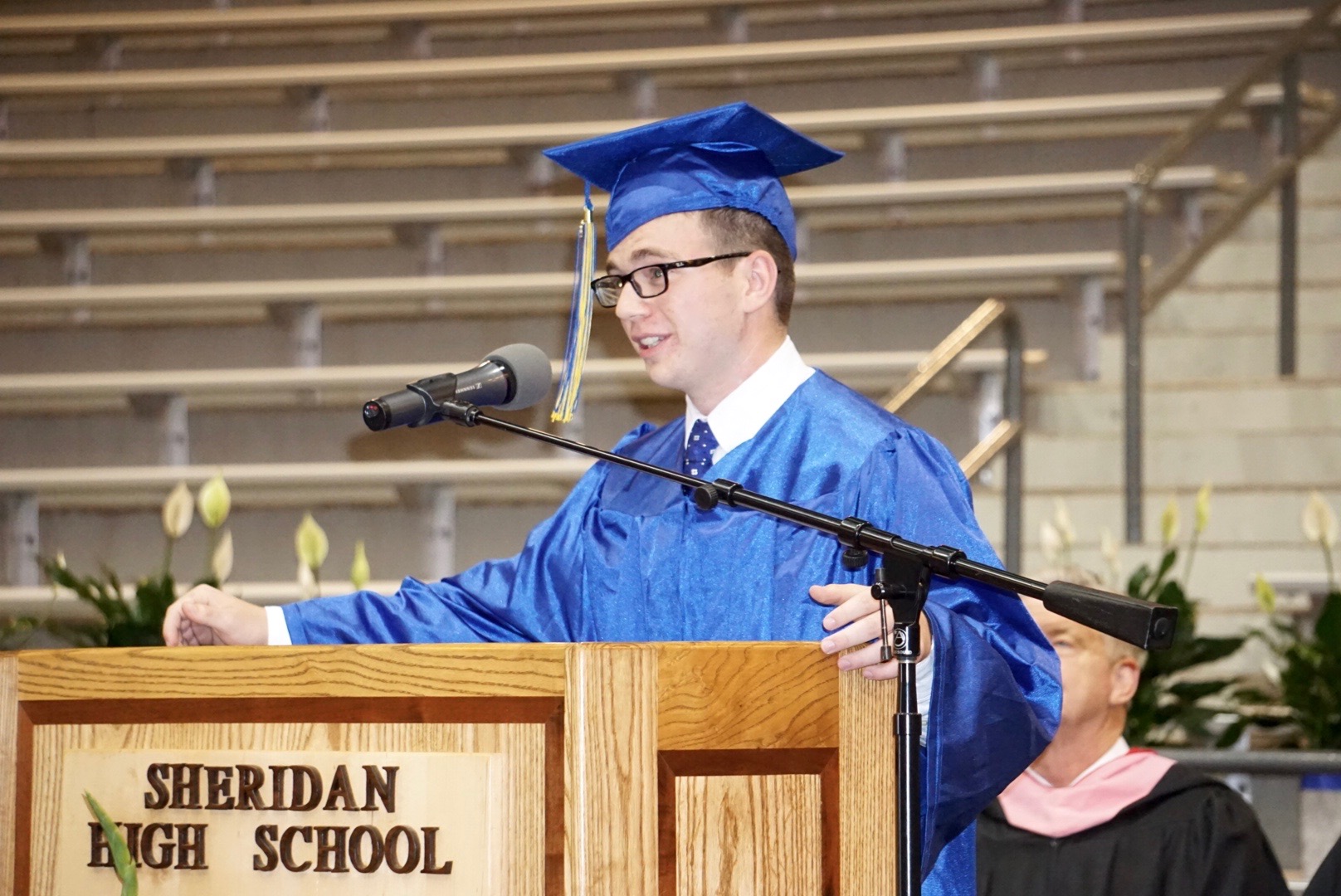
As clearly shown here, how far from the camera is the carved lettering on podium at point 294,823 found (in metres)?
1.29

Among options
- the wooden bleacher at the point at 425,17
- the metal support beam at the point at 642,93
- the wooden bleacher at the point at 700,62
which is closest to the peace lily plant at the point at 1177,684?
the wooden bleacher at the point at 700,62

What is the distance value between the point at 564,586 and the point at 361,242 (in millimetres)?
3997

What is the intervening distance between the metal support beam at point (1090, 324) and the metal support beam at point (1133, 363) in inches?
20.0

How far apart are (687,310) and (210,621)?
64 centimetres

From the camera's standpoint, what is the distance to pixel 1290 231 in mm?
4840

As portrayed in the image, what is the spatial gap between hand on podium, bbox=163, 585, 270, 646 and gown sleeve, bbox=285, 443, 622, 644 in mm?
63

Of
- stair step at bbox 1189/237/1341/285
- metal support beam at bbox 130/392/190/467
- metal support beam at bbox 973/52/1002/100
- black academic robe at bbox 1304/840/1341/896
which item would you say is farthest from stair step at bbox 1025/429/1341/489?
metal support beam at bbox 130/392/190/467

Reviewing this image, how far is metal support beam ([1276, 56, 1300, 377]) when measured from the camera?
15.6 feet

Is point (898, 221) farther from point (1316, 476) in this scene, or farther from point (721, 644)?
point (721, 644)

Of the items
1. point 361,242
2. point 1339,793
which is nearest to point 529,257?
point 361,242

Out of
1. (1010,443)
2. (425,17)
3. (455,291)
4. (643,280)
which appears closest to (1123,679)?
(643,280)

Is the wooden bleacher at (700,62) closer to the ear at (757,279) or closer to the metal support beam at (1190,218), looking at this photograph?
the metal support beam at (1190,218)

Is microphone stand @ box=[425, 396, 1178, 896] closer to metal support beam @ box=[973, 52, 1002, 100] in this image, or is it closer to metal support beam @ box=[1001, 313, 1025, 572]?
metal support beam @ box=[1001, 313, 1025, 572]

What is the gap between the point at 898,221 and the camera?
18.2 feet
